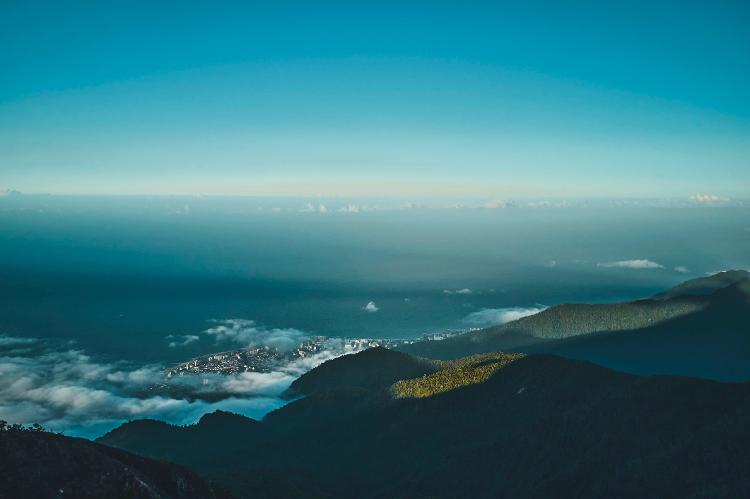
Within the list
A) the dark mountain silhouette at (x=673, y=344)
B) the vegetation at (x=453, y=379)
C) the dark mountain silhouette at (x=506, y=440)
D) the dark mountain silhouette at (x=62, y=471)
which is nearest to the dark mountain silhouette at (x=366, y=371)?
the vegetation at (x=453, y=379)

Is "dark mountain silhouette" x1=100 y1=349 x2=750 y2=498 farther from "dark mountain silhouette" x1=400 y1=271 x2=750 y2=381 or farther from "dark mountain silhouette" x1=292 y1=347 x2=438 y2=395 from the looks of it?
"dark mountain silhouette" x1=400 y1=271 x2=750 y2=381

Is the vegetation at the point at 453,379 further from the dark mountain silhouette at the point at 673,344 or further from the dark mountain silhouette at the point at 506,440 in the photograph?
the dark mountain silhouette at the point at 673,344

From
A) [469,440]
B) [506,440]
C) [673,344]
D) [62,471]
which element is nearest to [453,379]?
[469,440]

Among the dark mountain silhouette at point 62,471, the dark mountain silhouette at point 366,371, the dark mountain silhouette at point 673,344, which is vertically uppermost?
the dark mountain silhouette at point 62,471

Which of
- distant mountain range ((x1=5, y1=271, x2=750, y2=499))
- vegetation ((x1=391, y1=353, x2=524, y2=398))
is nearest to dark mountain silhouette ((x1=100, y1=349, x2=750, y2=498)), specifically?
distant mountain range ((x1=5, y1=271, x2=750, y2=499))

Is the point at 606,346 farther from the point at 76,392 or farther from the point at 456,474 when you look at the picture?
the point at 76,392

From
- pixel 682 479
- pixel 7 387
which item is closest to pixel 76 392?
pixel 7 387
